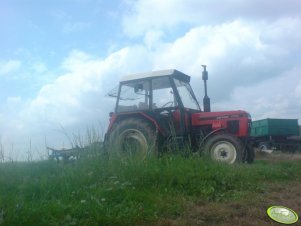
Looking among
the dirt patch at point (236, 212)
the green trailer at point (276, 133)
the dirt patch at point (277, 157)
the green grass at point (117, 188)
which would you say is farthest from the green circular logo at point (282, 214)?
the green trailer at point (276, 133)

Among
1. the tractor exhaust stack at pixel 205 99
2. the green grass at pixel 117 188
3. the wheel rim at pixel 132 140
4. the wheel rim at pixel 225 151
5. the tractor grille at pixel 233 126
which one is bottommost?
the green grass at pixel 117 188

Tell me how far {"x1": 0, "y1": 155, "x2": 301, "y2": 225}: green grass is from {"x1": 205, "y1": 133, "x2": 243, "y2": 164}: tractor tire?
5.34ft

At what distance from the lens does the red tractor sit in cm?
1002

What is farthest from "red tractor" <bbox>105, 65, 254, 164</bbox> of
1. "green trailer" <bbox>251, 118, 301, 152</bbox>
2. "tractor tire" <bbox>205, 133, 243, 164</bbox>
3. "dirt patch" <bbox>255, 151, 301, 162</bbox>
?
"green trailer" <bbox>251, 118, 301, 152</bbox>

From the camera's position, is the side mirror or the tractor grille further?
the tractor grille

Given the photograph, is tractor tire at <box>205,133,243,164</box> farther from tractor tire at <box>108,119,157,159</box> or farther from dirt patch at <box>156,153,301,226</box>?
dirt patch at <box>156,153,301,226</box>

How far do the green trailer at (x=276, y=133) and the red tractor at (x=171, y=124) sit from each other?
530 inches

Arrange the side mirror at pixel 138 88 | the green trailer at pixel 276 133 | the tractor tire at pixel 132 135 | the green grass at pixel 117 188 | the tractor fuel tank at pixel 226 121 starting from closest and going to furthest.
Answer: the green grass at pixel 117 188, the tractor tire at pixel 132 135, the side mirror at pixel 138 88, the tractor fuel tank at pixel 226 121, the green trailer at pixel 276 133

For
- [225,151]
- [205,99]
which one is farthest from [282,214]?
[205,99]

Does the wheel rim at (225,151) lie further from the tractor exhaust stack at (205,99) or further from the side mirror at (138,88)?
the side mirror at (138,88)

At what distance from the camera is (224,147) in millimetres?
10125

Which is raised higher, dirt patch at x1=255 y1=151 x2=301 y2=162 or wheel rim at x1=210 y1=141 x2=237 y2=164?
wheel rim at x1=210 y1=141 x2=237 y2=164

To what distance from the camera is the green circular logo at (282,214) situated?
5262 millimetres

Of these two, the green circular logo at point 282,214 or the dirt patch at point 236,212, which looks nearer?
the dirt patch at point 236,212
